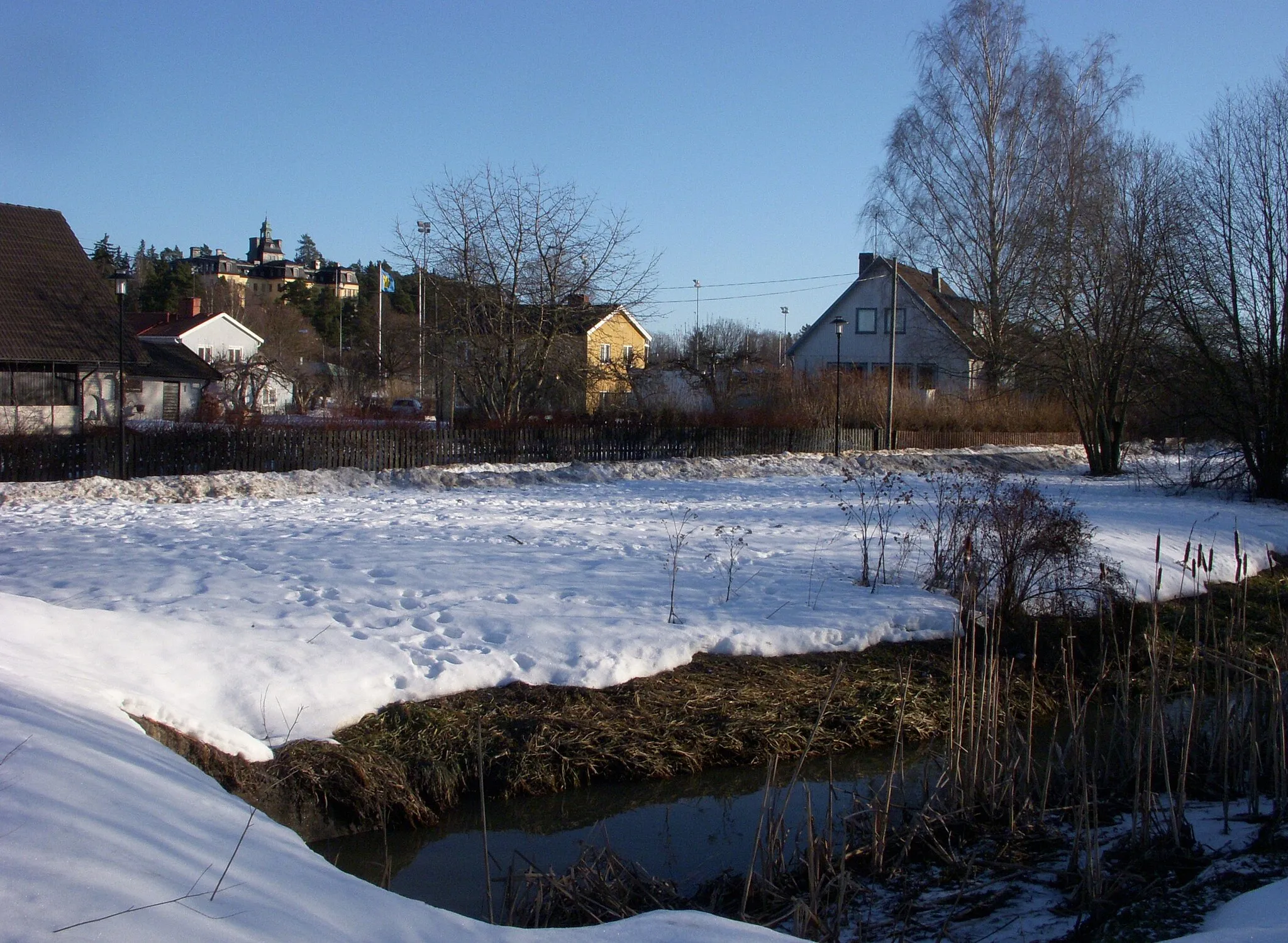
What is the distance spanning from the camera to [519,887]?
541 centimetres

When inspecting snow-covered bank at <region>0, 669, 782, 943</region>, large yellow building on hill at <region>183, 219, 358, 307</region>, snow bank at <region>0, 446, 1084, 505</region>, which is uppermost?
large yellow building on hill at <region>183, 219, 358, 307</region>

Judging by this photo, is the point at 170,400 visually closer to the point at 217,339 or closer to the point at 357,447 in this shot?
the point at 217,339

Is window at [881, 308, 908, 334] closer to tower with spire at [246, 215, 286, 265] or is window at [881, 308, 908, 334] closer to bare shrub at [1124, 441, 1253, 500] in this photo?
bare shrub at [1124, 441, 1253, 500]

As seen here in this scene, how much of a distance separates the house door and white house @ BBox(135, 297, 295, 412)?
6225 millimetres

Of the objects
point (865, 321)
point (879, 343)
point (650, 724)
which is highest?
point (865, 321)

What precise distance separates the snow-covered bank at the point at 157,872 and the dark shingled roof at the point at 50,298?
2752 centimetres

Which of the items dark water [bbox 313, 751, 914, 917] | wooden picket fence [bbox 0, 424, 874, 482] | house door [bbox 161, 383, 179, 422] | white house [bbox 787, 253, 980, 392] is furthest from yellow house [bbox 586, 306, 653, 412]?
dark water [bbox 313, 751, 914, 917]

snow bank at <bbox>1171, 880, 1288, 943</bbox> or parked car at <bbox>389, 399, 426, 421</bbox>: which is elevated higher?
parked car at <bbox>389, 399, 426, 421</bbox>

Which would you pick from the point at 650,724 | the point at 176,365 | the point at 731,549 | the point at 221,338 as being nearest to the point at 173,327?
the point at 221,338

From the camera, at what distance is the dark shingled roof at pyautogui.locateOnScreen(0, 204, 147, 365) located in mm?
28312

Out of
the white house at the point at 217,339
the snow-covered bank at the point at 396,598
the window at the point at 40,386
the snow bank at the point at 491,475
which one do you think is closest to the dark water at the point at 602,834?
the snow-covered bank at the point at 396,598

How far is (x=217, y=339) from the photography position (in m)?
55.7

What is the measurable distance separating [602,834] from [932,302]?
40318mm

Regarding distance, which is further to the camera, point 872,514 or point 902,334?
point 902,334
